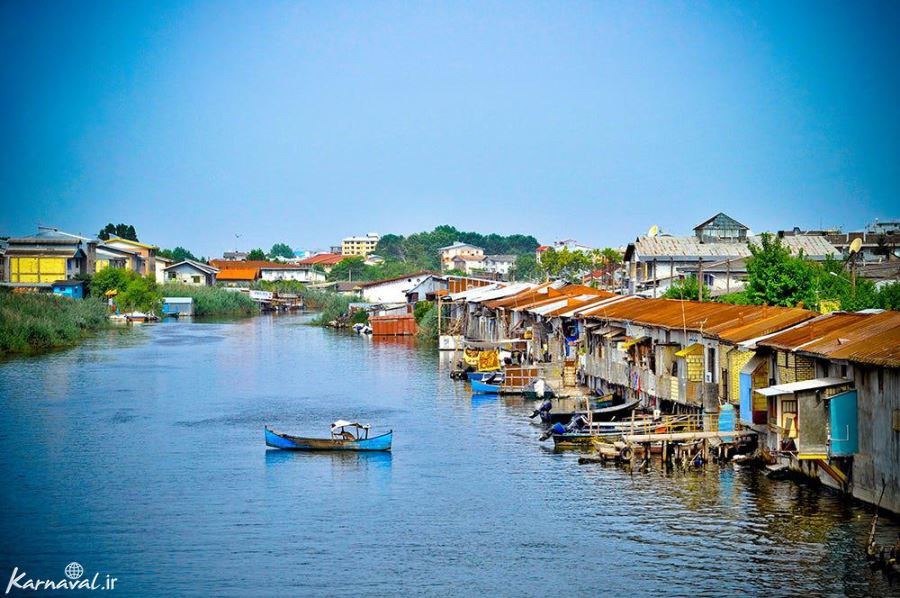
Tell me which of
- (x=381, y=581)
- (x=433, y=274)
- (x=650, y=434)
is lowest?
(x=381, y=581)

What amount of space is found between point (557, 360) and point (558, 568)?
2466 centimetres

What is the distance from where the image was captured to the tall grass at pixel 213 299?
96.2 m

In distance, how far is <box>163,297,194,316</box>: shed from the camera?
91.9 meters

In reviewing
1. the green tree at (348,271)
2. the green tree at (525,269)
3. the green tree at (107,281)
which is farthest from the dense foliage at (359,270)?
the green tree at (107,281)

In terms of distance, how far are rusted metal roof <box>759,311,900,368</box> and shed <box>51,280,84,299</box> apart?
6929 cm

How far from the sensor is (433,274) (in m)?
79.1

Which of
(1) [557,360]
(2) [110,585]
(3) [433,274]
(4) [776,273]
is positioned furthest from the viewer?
(3) [433,274]

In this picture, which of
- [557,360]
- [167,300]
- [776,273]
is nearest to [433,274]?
[167,300]

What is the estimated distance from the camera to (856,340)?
20922mm

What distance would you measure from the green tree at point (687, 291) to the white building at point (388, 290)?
3624 cm

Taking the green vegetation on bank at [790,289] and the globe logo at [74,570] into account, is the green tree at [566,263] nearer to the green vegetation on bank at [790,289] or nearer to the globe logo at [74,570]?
the green vegetation on bank at [790,289]

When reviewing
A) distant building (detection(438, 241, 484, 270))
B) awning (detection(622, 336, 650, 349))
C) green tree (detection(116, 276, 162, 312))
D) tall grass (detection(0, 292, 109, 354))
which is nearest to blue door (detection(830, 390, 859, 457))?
awning (detection(622, 336, 650, 349))

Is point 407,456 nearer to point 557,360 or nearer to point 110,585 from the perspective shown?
point 110,585

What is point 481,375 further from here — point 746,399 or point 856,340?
point 856,340
